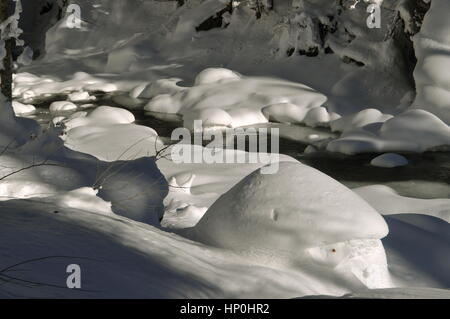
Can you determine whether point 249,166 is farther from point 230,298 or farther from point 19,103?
point 19,103

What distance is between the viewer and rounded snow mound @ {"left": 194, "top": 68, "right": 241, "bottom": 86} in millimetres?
11422

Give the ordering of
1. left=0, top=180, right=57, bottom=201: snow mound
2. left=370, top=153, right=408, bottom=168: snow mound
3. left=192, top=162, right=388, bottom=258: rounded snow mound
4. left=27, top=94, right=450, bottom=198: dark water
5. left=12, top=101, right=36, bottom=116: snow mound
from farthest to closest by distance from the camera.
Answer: left=12, top=101, right=36, bottom=116: snow mound
left=370, top=153, right=408, bottom=168: snow mound
left=27, top=94, right=450, bottom=198: dark water
left=0, top=180, right=57, bottom=201: snow mound
left=192, top=162, right=388, bottom=258: rounded snow mound

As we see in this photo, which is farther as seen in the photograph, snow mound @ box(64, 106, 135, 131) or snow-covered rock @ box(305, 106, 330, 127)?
snow-covered rock @ box(305, 106, 330, 127)

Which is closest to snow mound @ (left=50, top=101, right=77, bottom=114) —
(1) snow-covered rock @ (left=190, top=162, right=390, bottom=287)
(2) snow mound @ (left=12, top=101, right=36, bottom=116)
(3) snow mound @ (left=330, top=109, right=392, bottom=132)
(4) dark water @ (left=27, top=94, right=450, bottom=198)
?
(2) snow mound @ (left=12, top=101, right=36, bottom=116)

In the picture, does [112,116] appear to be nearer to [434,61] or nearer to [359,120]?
[359,120]

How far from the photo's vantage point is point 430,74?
31.0 feet

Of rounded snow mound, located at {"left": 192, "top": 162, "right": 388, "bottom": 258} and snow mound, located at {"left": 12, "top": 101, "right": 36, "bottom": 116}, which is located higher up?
rounded snow mound, located at {"left": 192, "top": 162, "right": 388, "bottom": 258}

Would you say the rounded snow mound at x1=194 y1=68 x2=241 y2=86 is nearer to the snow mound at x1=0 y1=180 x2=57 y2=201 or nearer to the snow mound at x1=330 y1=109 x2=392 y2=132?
the snow mound at x1=330 y1=109 x2=392 y2=132

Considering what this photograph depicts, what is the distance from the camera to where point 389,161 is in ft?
25.4

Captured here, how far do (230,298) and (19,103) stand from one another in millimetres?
9160

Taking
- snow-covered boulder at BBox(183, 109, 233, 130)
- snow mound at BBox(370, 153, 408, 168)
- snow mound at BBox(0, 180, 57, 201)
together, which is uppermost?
snow mound at BBox(0, 180, 57, 201)

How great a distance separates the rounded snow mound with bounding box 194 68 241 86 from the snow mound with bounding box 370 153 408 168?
4.17 meters

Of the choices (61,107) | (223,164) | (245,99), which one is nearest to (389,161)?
(223,164)

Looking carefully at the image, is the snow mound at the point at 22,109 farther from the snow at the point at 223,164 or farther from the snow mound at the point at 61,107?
the snow mound at the point at 61,107
